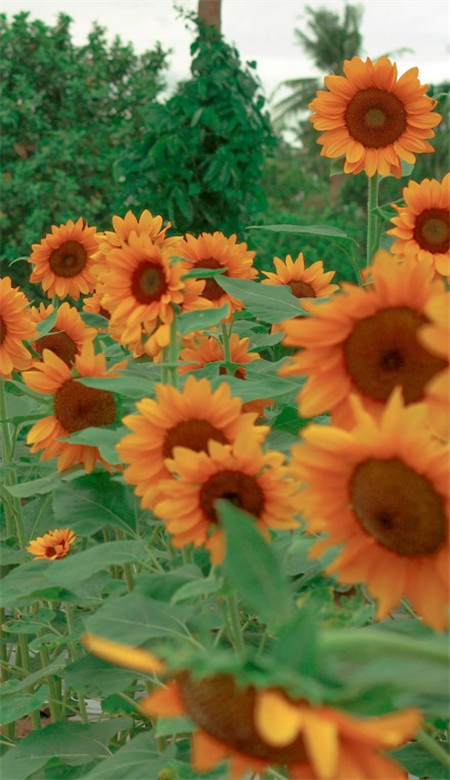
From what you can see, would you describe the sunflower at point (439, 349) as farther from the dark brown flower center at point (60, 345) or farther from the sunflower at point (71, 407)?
the dark brown flower center at point (60, 345)

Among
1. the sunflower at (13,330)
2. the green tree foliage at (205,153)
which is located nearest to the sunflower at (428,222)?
the sunflower at (13,330)

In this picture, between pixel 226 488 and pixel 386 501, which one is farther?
pixel 226 488

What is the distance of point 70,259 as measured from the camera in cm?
217

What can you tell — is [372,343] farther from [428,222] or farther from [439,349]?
[428,222]

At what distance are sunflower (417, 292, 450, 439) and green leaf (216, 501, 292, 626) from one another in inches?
6.4

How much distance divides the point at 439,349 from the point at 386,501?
13 centimetres

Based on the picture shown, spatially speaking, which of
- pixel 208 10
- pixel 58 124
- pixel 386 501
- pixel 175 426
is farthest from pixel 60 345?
pixel 58 124

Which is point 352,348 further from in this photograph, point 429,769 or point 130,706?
point 130,706

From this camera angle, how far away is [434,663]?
541 millimetres

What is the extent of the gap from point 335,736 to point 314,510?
0.24 meters

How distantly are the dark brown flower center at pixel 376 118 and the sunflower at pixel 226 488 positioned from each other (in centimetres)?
102

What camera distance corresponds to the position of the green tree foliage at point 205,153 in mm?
5812

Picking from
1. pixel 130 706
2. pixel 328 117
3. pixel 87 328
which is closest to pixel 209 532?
pixel 130 706

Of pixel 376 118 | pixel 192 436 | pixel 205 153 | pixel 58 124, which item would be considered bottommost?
pixel 192 436
